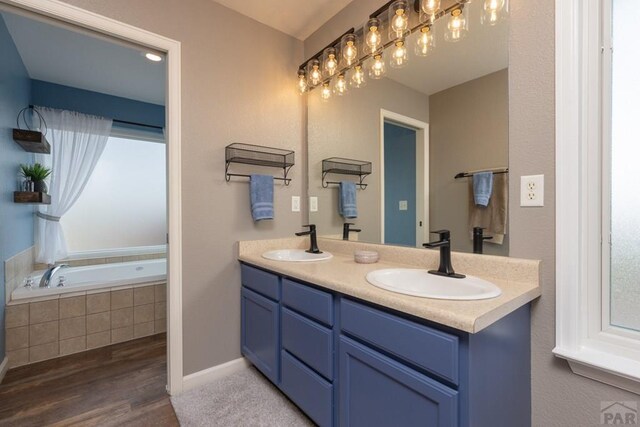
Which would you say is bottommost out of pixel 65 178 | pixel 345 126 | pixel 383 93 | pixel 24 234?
pixel 24 234

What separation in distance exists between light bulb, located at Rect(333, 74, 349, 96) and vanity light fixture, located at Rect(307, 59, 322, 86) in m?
0.15

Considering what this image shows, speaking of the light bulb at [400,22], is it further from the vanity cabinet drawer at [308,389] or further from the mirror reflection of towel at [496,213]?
the vanity cabinet drawer at [308,389]

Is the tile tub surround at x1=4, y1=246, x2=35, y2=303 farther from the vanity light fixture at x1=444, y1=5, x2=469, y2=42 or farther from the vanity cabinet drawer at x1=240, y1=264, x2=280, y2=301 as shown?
the vanity light fixture at x1=444, y1=5, x2=469, y2=42

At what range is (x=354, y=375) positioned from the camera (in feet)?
3.61

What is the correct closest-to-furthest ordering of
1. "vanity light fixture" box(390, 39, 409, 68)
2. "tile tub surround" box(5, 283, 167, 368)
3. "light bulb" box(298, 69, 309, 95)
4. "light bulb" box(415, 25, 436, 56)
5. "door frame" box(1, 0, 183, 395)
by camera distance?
"light bulb" box(415, 25, 436, 56)
"vanity light fixture" box(390, 39, 409, 68)
"door frame" box(1, 0, 183, 395)
"tile tub surround" box(5, 283, 167, 368)
"light bulb" box(298, 69, 309, 95)

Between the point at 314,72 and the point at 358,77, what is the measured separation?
14.9 inches

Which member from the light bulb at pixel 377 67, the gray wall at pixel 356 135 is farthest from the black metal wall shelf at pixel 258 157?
the light bulb at pixel 377 67

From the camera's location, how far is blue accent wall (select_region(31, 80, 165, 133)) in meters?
2.72

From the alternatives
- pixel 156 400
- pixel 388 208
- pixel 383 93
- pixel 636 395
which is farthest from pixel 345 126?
pixel 156 400

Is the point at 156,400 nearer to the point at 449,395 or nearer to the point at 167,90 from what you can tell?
the point at 449,395

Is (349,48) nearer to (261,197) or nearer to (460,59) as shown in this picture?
(460,59)

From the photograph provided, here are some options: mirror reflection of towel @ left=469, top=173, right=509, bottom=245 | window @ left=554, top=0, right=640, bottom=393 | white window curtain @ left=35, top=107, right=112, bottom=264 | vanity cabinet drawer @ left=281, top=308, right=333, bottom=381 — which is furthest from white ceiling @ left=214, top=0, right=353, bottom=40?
white window curtain @ left=35, top=107, right=112, bottom=264

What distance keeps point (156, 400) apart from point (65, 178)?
2.52 m

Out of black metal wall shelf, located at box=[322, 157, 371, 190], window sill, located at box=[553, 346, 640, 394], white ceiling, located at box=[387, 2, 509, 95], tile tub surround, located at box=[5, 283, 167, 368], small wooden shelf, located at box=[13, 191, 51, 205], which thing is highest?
white ceiling, located at box=[387, 2, 509, 95]
